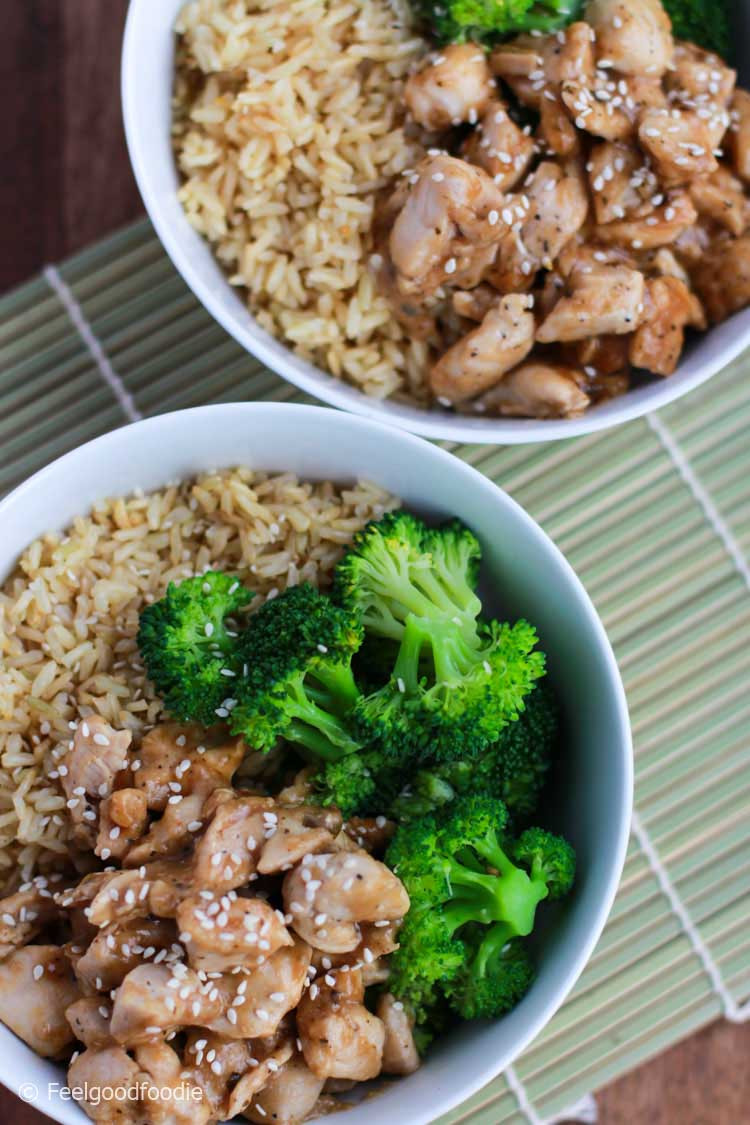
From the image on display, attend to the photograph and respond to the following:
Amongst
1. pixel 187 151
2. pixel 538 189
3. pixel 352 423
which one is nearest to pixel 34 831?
pixel 352 423

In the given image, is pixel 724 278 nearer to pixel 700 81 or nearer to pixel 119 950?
pixel 700 81

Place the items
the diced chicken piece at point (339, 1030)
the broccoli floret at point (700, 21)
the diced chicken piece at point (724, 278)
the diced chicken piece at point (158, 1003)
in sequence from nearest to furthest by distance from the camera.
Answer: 1. the diced chicken piece at point (158, 1003)
2. the diced chicken piece at point (339, 1030)
3. the diced chicken piece at point (724, 278)
4. the broccoli floret at point (700, 21)

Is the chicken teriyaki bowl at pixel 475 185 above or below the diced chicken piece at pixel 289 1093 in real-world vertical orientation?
above

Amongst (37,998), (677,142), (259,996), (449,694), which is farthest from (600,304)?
(37,998)

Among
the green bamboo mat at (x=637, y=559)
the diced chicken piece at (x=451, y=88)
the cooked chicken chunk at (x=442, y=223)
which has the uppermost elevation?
the diced chicken piece at (x=451, y=88)

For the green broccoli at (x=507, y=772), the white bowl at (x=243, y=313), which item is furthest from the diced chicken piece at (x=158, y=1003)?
the white bowl at (x=243, y=313)

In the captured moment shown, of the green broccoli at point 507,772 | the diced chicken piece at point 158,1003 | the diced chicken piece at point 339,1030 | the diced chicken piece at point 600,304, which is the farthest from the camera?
the diced chicken piece at point 600,304

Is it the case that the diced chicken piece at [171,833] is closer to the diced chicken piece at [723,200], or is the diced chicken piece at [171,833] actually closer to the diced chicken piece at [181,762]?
the diced chicken piece at [181,762]
